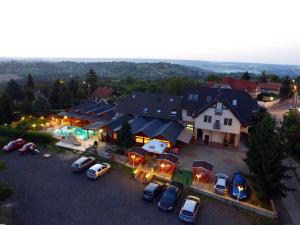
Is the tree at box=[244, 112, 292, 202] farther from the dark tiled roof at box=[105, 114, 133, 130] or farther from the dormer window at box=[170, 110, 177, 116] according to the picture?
the dark tiled roof at box=[105, 114, 133, 130]

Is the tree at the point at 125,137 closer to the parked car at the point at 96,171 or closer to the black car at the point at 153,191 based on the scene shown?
the parked car at the point at 96,171

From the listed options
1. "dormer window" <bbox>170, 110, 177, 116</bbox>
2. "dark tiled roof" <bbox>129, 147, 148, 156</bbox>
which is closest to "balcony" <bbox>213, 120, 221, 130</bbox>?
"dormer window" <bbox>170, 110, 177, 116</bbox>

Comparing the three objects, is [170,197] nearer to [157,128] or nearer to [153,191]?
[153,191]

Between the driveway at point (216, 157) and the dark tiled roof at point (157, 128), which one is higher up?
the dark tiled roof at point (157, 128)

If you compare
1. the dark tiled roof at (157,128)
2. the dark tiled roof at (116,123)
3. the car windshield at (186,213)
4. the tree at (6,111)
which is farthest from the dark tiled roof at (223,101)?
the tree at (6,111)

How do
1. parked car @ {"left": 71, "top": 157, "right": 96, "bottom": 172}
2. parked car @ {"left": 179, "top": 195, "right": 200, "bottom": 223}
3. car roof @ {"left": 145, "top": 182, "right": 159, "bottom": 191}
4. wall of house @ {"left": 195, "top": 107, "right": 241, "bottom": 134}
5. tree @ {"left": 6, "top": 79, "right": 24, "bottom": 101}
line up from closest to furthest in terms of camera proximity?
parked car @ {"left": 179, "top": 195, "right": 200, "bottom": 223}, car roof @ {"left": 145, "top": 182, "right": 159, "bottom": 191}, parked car @ {"left": 71, "top": 157, "right": 96, "bottom": 172}, wall of house @ {"left": 195, "top": 107, "right": 241, "bottom": 134}, tree @ {"left": 6, "top": 79, "right": 24, "bottom": 101}

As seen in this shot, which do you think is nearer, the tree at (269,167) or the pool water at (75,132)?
the tree at (269,167)

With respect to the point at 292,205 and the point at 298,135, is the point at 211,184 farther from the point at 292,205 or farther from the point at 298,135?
the point at 298,135
